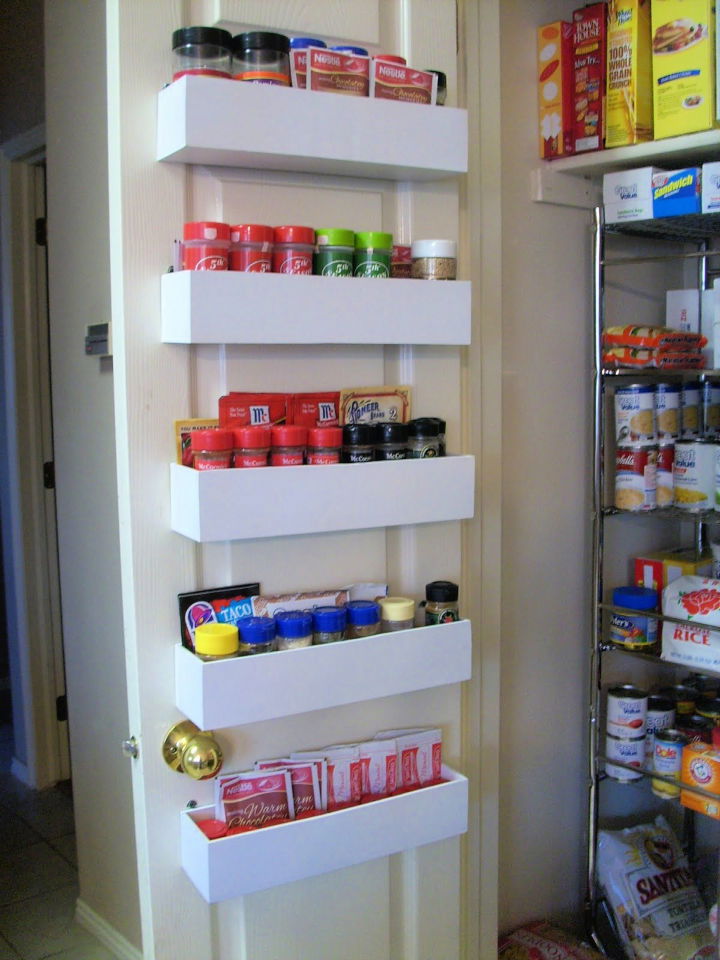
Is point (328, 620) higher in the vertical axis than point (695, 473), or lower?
lower

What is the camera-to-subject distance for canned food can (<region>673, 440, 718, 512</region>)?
1670mm

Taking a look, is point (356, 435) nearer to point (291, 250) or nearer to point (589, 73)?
point (291, 250)

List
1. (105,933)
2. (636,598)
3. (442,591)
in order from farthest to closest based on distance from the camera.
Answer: (105,933) → (636,598) → (442,591)

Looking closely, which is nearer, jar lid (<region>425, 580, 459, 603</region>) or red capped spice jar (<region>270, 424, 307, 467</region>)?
Answer: red capped spice jar (<region>270, 424, 307, 467</region>)

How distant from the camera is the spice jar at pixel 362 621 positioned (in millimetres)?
1276

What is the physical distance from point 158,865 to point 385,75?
3.62 feet

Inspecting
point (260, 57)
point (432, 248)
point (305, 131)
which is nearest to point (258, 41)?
point (260, 57)

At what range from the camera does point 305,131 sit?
119cm

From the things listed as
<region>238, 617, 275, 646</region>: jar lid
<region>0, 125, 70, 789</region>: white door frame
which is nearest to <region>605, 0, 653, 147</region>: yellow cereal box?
<region>238, 617, 275, 646</region>: jar lid

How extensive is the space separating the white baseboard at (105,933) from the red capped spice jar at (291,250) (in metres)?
1.60

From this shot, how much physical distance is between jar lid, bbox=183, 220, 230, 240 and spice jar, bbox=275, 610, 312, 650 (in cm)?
50

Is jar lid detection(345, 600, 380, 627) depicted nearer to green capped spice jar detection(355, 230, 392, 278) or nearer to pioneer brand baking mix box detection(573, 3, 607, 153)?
green capped spice jar detection(355, 230, 392, 278)

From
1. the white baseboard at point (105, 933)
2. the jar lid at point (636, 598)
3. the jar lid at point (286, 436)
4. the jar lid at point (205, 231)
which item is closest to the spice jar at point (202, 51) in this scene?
the jar lid at point (205, 231)

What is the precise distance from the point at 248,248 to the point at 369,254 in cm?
17
